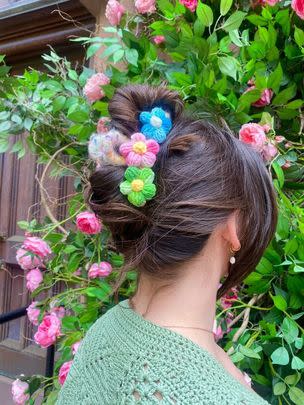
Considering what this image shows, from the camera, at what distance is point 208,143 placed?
0.78 m

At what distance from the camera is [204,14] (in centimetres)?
125

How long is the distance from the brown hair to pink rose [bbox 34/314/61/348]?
2.17 feet

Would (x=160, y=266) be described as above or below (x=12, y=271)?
above

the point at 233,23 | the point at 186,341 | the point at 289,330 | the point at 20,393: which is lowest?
the point at 20,393

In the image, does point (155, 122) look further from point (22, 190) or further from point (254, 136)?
point (22, 190)

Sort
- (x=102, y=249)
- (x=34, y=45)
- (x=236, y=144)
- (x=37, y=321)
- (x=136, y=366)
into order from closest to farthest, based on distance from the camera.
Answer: (x=136, y=366) → (x=236, y=144) → (x=102, y=249) → (x=37, y=321) → (x=34, y=45)

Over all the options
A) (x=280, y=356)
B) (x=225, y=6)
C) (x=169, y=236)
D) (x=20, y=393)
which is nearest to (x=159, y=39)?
(x=225, y=6)

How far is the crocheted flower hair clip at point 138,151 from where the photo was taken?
0.74m

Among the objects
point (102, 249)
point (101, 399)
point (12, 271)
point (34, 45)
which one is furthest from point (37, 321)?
point (34, 45)

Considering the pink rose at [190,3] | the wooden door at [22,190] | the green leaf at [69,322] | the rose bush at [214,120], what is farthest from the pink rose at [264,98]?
the wooden door at [22,190]

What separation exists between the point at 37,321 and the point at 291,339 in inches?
37.1

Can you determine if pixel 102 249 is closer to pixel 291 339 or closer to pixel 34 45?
pixel 291 339

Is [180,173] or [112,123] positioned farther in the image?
[112,123]

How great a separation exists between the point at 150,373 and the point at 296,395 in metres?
0.50
